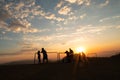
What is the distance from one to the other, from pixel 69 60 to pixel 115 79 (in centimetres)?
1600

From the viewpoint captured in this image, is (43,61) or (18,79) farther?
(43,61)

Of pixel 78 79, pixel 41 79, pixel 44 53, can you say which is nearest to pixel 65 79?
pixel 78 79

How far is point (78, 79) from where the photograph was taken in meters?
12.2

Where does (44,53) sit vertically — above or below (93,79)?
above

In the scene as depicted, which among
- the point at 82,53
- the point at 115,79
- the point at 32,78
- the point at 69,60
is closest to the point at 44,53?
the point at 69,60

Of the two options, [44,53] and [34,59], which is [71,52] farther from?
[34,59]

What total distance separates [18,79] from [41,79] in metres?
1.56

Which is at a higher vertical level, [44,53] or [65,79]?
[44,53]

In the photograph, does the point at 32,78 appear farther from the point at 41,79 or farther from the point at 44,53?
the point at 44,53

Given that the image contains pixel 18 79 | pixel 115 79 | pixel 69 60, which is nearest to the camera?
pixel 115 79

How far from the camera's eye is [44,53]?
26047 millimetres

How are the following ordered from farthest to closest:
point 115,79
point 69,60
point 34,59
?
point 34,59
point 69,60
point 115,79

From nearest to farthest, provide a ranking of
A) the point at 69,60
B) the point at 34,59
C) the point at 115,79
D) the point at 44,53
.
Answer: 1. the point at 115,79
2. the point at 44,53
3. the point at 69,60
4. the point at 34,59

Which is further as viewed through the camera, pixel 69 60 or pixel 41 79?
pixel 69 60
